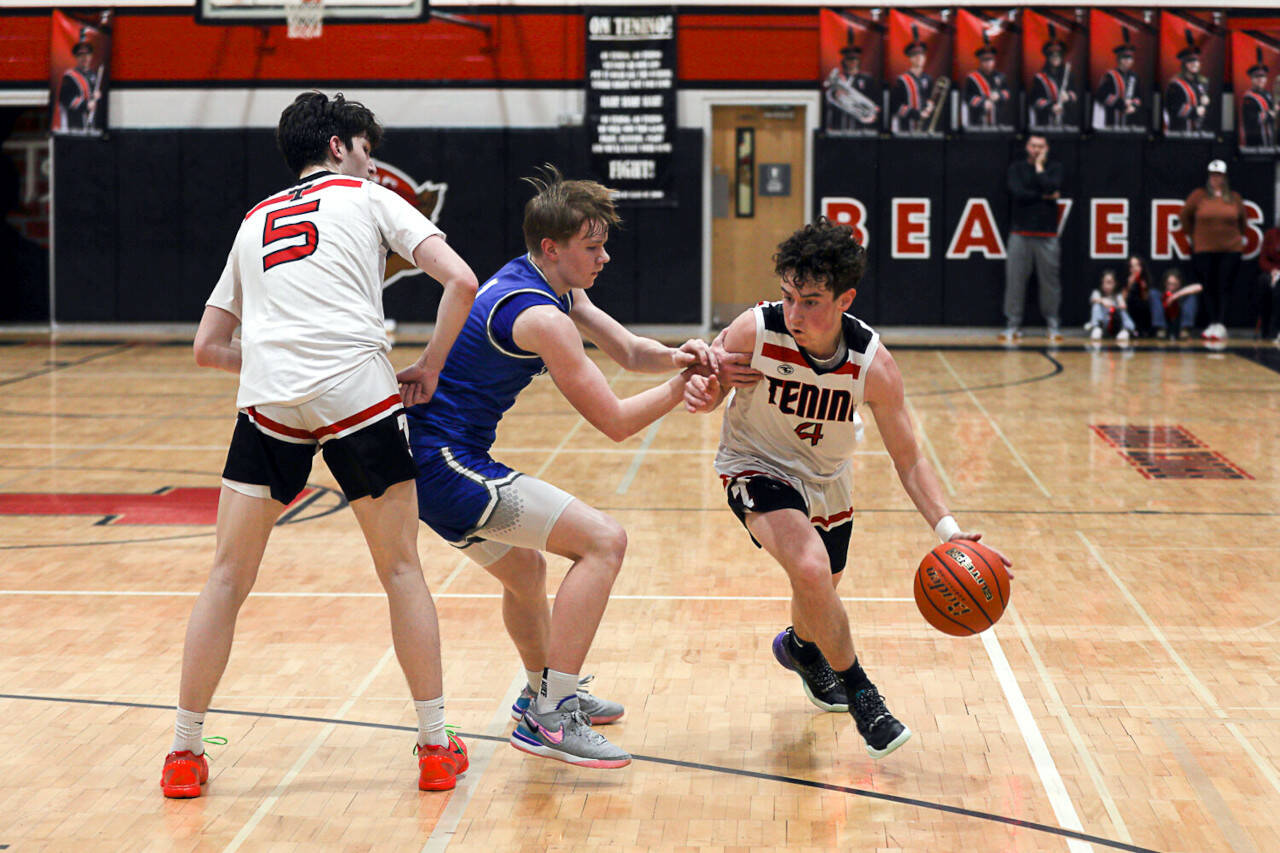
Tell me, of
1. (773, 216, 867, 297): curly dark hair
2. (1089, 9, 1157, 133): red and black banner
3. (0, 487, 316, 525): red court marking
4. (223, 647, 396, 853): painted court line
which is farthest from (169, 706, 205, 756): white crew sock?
(1089, 9, 1157, 133): red and black banner

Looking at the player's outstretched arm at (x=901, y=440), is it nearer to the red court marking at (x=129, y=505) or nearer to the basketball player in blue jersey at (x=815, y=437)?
the basketball player in blue jersey at (x=815, y=437)

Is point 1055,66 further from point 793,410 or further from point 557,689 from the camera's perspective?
point 557,689

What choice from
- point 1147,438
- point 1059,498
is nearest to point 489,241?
point 1147,438

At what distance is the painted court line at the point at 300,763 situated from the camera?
3.46 metres

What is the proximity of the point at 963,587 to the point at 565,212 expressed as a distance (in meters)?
1.50

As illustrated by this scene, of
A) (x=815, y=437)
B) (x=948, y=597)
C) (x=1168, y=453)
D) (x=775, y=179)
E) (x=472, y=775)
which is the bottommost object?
(x=472, y=775)

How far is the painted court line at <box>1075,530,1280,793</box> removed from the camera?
3.84m

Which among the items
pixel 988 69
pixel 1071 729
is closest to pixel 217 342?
pixel 1071 729

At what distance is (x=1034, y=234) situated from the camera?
51.2 feet

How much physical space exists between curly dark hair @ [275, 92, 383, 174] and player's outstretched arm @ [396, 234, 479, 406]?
37 centimetres

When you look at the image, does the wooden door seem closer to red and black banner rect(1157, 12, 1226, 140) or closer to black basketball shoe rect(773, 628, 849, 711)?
red and black banner rect(1157, 12, 1226, 140)

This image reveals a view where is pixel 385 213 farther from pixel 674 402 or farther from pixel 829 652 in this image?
pixel 829 652

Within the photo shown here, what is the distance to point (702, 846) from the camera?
3383 millimetres

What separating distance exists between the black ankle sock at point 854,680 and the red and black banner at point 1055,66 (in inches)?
517
